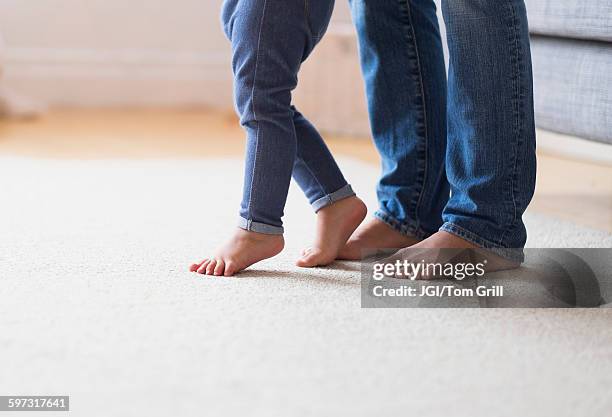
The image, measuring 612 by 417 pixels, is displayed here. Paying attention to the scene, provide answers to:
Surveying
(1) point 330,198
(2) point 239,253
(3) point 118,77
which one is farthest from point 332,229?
(3) point 118,77

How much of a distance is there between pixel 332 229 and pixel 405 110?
0.67 feet

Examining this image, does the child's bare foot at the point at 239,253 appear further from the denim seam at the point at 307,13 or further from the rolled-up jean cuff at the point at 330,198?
the denim seam at the point at 307,13

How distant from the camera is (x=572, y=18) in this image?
4.75 feet

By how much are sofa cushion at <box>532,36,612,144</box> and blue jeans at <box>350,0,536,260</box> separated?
0.30 m

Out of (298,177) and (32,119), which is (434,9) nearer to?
(298,177)

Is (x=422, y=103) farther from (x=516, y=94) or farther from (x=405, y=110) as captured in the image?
(x=516, y=94)

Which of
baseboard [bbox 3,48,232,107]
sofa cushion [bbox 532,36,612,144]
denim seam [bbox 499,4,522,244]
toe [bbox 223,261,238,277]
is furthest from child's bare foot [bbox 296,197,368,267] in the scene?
baseboard [bbox 3,48,232,107]

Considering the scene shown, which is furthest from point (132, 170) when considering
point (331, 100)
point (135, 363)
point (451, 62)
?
point (135, 363)

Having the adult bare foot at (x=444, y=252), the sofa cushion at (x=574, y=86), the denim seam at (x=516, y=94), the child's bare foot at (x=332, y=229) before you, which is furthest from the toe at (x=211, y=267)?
the sofa cushion at (x=574, y=86)

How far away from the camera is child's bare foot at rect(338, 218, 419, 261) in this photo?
4.22ft

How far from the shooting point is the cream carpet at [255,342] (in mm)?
771

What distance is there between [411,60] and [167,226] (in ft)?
1.64

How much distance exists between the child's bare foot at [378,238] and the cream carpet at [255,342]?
0.05 m

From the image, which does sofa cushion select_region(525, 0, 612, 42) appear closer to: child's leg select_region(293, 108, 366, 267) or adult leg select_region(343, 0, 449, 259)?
adult leg select_region(343, 0, 449, 259)
